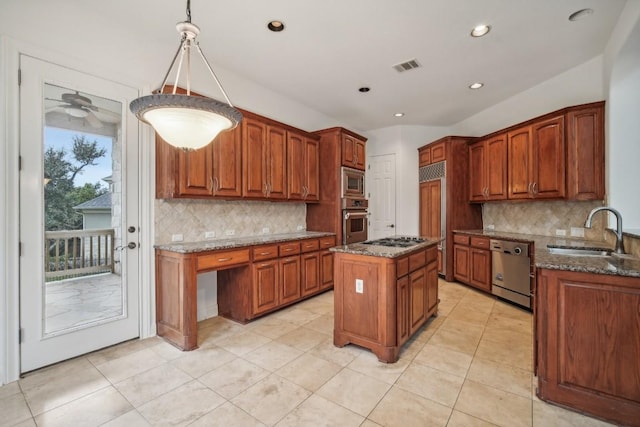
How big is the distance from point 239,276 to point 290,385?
1.44 metres

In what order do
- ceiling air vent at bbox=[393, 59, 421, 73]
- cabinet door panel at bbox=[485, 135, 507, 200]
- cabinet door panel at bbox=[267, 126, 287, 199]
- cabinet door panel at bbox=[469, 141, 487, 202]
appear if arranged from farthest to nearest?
cabinet door panel at bbox=[469, 141, 487, 202]
cabinet door panel at bbox=[485, 135, 507, 200]
cabinet door panel at bbox=[267, 126, 287, 199]
ceiling air vent at bbox=[393, 59, 421, 73]

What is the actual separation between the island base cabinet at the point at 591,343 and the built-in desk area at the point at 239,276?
2505 mm

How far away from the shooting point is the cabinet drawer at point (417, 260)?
268cm

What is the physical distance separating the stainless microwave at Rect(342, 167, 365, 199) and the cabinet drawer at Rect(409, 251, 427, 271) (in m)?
1.76

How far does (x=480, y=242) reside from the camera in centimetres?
421

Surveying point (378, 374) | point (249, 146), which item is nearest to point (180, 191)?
point (249, 146)

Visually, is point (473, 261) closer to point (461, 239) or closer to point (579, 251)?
point (461, 239)

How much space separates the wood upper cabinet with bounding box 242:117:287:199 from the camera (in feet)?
11.3

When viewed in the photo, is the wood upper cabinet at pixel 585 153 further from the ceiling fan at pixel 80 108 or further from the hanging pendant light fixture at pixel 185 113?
the ceiling fan at pixel 80 108

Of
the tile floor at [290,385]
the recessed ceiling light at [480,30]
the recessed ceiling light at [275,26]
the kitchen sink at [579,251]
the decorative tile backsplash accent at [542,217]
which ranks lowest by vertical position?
the tile floor at [290,385]

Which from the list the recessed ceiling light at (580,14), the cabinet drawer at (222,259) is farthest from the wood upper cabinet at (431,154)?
the cabinet drawer at (222,259)

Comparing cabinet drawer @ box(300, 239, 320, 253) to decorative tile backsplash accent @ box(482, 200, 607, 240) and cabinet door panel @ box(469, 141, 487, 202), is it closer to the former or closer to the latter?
cabinet door panel @ box(469, 141, 487, 202)

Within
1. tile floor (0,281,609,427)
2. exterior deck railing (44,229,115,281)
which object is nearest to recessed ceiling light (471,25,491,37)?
tile floor (0,281,609,427)

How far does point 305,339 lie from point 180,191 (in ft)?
6.34
